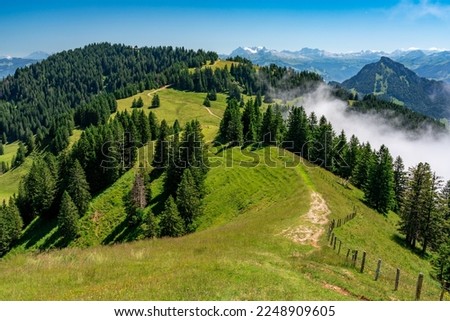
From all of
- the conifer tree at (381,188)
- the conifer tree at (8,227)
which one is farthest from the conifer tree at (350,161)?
the conifer tree at (8,227)

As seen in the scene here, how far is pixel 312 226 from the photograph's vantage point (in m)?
41.3

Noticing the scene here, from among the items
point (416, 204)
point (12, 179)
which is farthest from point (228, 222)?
point (12, 179)

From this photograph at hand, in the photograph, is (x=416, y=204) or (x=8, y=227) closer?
(x=416, y=204)

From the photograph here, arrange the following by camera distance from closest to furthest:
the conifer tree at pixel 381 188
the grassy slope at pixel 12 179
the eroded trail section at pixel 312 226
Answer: the eroded trail section at pixel 312 226, the conifer tree at pixel 381 188, the grassy slope at pixel 12 179

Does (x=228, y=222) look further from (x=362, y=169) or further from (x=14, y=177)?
(x=14, y=177)

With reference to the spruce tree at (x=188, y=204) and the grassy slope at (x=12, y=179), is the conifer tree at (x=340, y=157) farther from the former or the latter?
the grassy slope at (x=12, y=179)

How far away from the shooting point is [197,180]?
259ft

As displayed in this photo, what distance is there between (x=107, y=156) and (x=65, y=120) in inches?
4204

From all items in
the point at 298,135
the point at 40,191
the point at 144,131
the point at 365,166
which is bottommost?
the point at 40,191

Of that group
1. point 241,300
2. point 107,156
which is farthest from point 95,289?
point 107,156

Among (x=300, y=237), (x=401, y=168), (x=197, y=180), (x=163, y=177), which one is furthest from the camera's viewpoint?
(x=401, y=168)

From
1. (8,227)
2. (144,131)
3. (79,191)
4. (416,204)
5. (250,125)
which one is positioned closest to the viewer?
(416,204)

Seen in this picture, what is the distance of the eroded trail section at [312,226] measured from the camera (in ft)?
120
